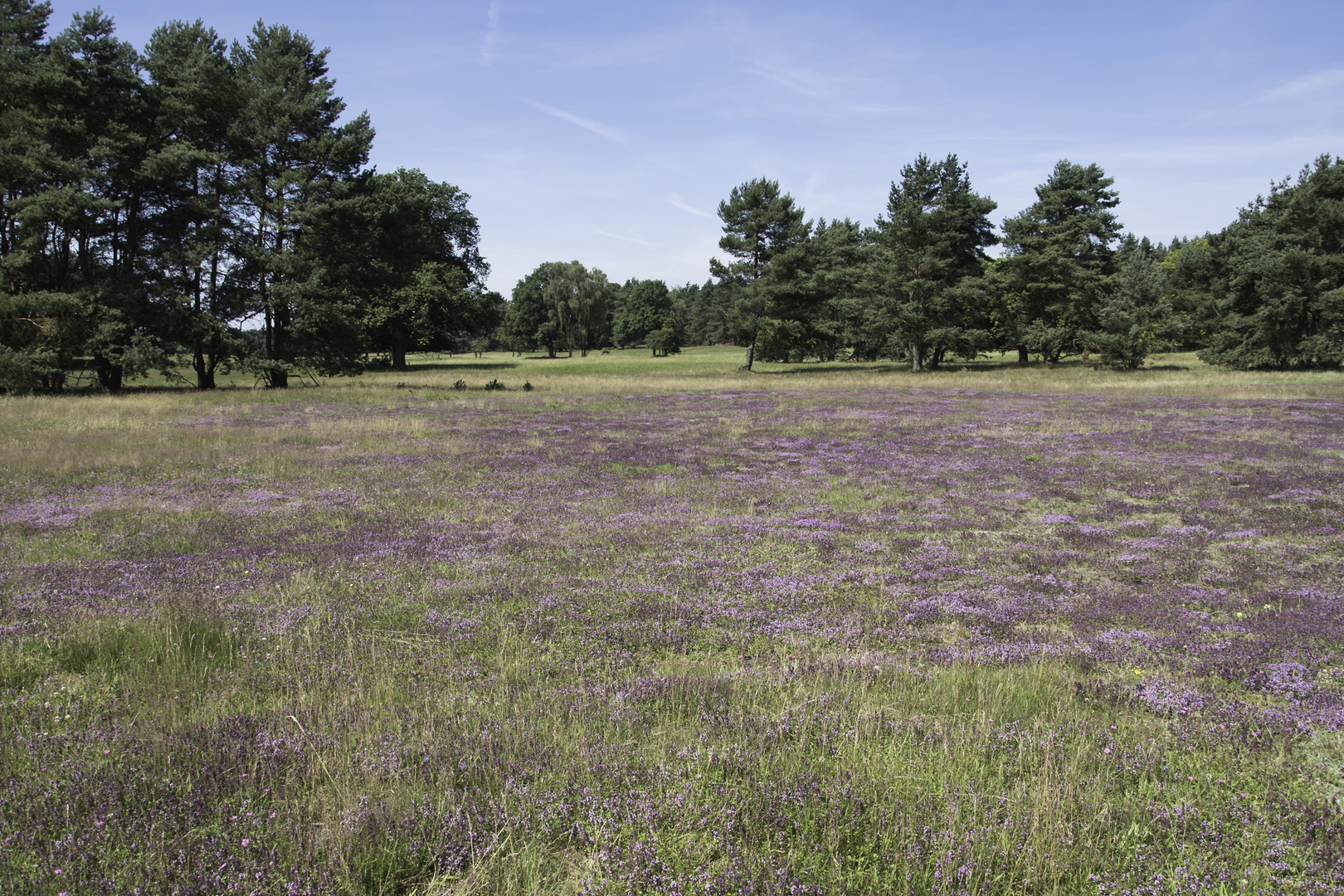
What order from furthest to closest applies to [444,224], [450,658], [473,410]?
[444,224], [473,410], [450,658]

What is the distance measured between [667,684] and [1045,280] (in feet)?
215

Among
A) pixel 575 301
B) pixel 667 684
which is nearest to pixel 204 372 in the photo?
pixel 667 684

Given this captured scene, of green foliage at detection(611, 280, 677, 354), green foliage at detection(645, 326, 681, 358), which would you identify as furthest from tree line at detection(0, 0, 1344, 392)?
green foliage at detection(611, 280, 677, 354)

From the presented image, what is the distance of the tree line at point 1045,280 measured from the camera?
48562 millimetres

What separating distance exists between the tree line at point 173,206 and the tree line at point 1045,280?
36.4 metres

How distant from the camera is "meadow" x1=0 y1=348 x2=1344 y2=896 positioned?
336cm

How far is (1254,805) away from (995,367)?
211ft

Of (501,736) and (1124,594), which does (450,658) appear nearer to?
(501,736)

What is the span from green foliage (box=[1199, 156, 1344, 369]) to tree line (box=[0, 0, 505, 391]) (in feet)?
219

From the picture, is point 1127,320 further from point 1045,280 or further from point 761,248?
point 761,248

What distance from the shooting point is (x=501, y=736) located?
14.3 feet

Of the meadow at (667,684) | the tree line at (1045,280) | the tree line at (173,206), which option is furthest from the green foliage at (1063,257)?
the tree line at (173,206)

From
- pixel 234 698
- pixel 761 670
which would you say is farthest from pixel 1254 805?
pixel 234 698

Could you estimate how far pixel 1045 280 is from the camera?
58.2 meters
